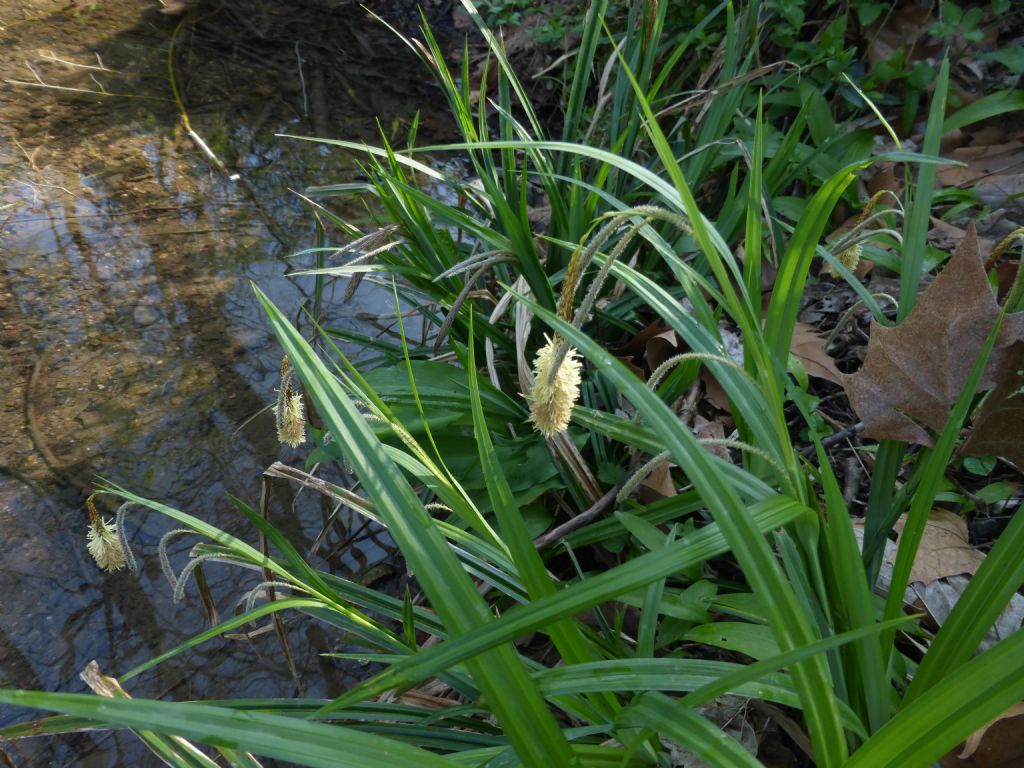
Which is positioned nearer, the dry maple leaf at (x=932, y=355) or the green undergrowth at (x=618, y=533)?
the green undergrowth at (x=618, y=533)

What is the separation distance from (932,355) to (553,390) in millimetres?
708

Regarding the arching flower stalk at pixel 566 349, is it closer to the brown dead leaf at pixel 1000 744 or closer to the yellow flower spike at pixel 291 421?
the yellow flower spike at pixel 291 421

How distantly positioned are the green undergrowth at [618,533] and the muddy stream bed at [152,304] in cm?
27

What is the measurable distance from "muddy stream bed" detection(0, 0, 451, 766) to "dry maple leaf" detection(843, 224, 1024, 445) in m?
1.20

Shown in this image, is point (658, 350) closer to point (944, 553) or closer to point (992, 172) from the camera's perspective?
point (944, 553)

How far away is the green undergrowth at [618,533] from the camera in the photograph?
730 millimetres

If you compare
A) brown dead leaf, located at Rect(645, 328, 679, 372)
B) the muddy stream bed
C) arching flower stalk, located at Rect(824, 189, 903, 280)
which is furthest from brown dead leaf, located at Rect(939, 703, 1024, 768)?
the muddy stream bed

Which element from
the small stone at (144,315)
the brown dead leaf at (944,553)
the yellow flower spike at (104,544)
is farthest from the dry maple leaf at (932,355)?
the small stone at (144,315)

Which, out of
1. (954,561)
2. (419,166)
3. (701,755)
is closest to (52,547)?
(419,166)

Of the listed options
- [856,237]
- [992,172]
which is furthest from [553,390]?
[992,172]

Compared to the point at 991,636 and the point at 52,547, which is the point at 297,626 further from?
the point at 991,636

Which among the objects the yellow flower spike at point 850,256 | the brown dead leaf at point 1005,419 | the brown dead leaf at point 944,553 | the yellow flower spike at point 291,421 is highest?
the yellow flower spike at point 291,421

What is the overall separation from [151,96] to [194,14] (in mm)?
1249

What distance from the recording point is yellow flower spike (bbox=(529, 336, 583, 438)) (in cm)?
79
